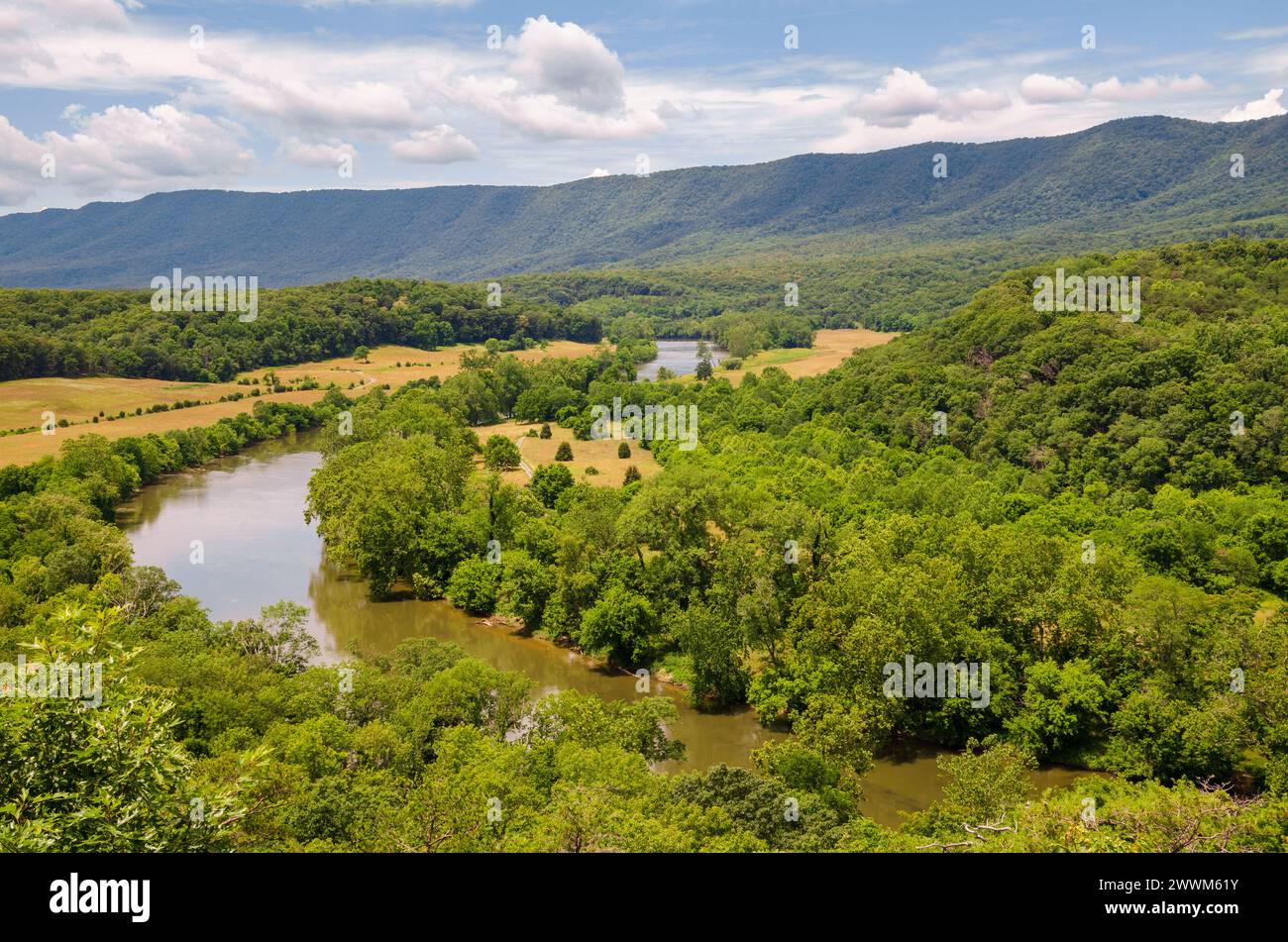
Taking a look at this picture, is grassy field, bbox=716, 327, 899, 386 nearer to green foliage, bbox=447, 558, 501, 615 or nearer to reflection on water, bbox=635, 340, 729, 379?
reflection on water, bbox=635, 340, 729, 379

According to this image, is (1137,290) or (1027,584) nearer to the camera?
(1027,584)

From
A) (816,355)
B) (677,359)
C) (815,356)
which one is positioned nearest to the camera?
(815,356)

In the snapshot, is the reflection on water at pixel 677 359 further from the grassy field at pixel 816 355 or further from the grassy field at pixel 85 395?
the grassy field at pixel 85 395

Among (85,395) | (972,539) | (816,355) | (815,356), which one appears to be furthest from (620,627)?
(816,355)

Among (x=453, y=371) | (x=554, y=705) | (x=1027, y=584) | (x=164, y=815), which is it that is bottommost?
(x=554, y=705)

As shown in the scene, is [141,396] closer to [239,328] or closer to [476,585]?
[239,328]
